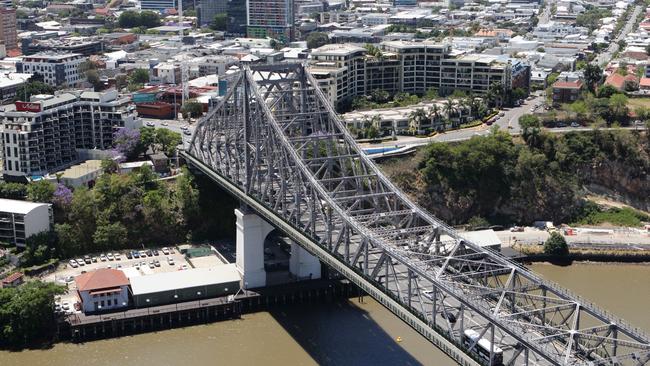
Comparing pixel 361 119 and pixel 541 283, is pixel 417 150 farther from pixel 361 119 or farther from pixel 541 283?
pixel 541 283

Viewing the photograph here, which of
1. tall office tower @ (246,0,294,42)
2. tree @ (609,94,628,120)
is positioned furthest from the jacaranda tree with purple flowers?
tall office tower @ (246,0,294,42)

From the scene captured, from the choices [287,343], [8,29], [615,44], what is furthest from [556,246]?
[8,29]

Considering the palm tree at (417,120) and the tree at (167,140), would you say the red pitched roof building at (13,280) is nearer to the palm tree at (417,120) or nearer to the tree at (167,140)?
the tree at (167,140)

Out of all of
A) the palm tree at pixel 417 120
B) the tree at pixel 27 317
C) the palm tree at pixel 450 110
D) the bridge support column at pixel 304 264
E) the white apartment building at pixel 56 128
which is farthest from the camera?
the palm tree at pixel 450 110

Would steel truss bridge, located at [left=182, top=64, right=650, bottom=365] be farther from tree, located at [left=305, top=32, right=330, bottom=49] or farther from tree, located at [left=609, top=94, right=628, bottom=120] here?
tree, located at [left=305, top=32, right=330, bottom=49]

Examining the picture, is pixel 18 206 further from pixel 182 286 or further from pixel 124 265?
pixel 182 286

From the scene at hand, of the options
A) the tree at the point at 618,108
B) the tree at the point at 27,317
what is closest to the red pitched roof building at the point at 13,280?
the tree at the point at 27,317

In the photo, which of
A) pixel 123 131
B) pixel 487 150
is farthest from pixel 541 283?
pixel 123 131
